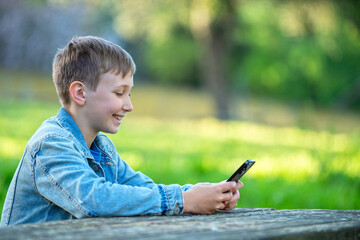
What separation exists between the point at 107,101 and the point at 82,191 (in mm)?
498

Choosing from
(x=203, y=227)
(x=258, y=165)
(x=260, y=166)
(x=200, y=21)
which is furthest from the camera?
(x=200, y=21)

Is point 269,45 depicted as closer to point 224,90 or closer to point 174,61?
point 174,61

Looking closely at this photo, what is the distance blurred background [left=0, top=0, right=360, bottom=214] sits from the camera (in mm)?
6258

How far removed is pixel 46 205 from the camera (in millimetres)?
2061

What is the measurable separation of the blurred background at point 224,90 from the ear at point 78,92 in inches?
106

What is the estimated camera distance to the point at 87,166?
78.3 inches

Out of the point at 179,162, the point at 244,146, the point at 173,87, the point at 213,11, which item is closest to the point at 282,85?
the point at 173,87

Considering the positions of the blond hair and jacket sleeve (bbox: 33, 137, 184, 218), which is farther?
the blond hair

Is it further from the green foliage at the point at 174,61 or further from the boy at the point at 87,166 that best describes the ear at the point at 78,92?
the green foliage at the point at 174,61

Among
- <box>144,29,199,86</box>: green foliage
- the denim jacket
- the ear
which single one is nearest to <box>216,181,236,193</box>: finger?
the denim jacket

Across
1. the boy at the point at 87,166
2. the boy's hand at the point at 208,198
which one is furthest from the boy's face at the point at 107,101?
the boy's hand at the point at 208,198

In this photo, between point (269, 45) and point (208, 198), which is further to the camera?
point (269, 45)

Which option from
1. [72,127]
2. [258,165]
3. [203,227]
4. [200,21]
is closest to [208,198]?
[203,227]

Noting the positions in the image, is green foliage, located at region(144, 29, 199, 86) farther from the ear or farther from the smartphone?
the smartphone
